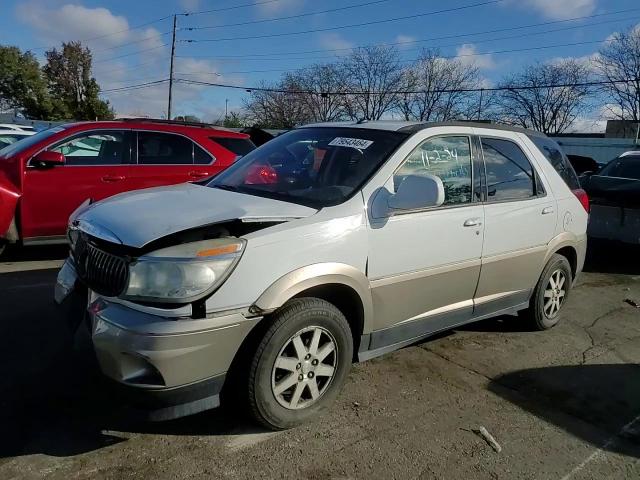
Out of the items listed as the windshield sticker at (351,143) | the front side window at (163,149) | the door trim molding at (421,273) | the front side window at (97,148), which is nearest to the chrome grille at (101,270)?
the door trim molding at (421,273)

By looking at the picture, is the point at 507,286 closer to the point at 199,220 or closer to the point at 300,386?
the point at 300,386

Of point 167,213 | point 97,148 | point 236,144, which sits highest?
point 236,144

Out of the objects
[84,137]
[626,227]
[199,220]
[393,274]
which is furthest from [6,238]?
[626,227]

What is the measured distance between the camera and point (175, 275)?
256 centimetres

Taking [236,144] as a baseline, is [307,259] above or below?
below

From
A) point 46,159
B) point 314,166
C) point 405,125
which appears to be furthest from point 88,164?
point 405,125

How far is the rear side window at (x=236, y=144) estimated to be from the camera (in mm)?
7672

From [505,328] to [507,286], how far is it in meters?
0.85

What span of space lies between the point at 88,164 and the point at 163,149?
100 cm

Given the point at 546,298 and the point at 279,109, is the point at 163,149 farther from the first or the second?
the point at 279,109

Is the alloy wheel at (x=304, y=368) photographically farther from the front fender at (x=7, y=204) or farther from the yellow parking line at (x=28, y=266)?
the front fender at (x=7, y=204)

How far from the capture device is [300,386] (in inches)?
119

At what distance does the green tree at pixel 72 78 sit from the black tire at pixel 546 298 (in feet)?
212

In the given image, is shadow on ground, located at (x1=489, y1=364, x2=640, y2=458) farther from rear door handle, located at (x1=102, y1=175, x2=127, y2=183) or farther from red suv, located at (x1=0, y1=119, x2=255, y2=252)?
rear door handle, located at (x1=102, y1=175, x2=127, y2=183)
